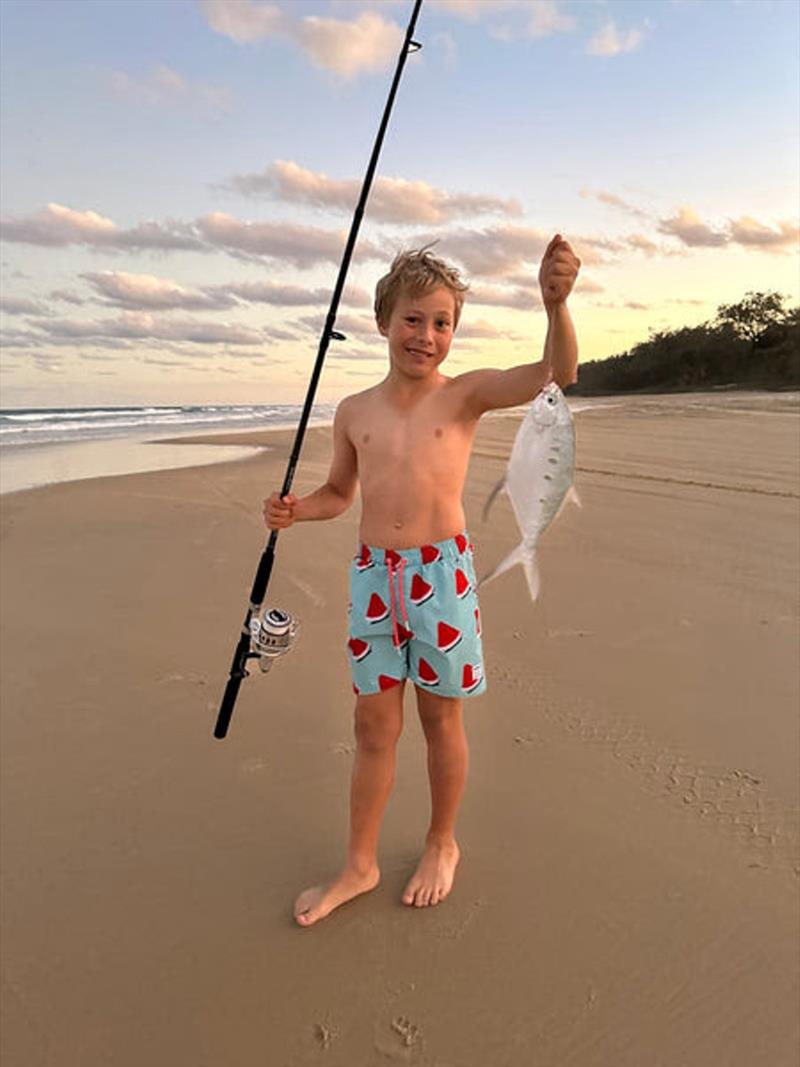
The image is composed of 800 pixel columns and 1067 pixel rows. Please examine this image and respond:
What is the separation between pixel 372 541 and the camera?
2.39m

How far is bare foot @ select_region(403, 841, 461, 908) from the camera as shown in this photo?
8.03 feet

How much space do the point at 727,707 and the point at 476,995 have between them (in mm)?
1965

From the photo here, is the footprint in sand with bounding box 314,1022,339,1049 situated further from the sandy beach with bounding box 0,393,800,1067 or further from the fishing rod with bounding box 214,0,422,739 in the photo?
the fishing rod with bounding box 214,0,422,739

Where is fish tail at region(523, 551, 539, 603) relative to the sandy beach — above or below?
above

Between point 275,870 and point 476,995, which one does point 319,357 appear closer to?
point 275,870

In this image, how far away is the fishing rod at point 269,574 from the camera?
2.75 meters

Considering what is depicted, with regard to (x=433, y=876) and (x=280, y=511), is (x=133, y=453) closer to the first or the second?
(x=280, y=511)

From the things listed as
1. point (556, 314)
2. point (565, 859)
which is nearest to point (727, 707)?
point (565, 859)

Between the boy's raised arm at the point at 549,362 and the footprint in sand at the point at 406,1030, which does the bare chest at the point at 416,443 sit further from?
the footprint in sand at the point at 406,1030

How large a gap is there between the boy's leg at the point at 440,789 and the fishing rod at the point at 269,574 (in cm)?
57

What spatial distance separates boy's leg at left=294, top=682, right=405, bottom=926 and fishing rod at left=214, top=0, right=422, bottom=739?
442 millimetres

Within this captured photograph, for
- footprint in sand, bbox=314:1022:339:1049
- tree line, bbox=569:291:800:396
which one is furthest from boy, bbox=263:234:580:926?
tree line, bbox=569:291:800:396

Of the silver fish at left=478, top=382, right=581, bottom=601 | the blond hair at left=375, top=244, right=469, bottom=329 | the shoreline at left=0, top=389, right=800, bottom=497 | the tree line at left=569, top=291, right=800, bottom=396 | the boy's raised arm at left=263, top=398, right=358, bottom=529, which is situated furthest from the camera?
the tree line at left=569, top=291, right=800, bottom=396

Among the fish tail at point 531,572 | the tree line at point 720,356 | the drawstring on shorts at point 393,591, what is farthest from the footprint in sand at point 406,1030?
the tree line at point 720,356
